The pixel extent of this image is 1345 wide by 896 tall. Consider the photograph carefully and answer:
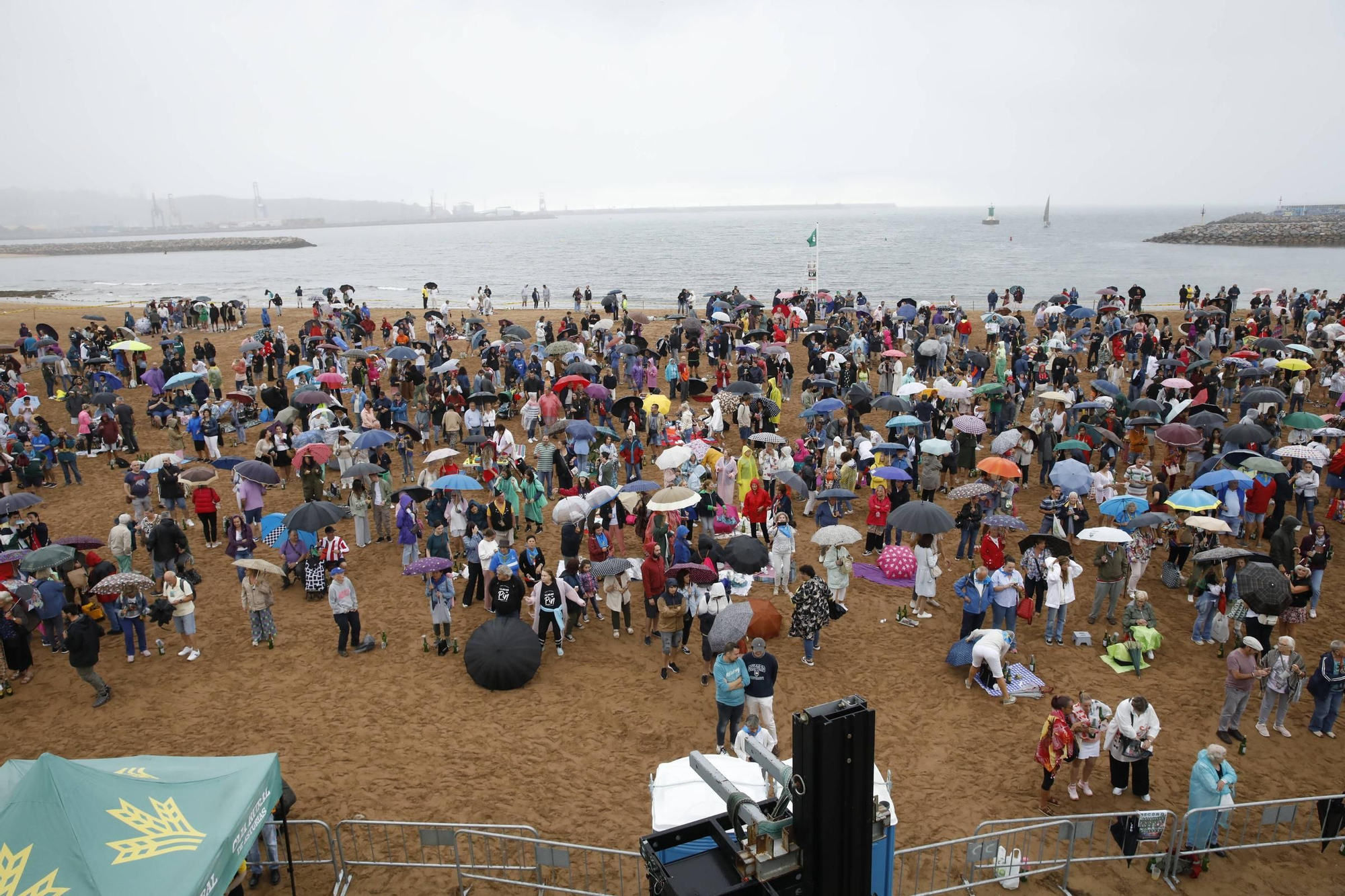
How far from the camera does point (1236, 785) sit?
8445mm

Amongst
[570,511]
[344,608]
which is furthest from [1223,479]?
[344,608]

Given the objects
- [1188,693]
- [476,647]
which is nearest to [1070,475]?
[1188,693]

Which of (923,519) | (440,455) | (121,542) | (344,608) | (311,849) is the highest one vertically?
(440,455)

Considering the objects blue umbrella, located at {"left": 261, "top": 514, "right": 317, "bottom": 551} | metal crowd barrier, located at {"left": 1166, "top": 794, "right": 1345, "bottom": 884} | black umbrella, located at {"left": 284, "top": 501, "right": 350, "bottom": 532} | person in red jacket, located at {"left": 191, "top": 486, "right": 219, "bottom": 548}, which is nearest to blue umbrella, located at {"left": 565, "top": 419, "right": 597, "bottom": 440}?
black umbrella, located at {"left": 284, "top": 501, "right": 350, "bottom": 532}

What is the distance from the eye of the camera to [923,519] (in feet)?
38.1

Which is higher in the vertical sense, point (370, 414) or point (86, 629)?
point (370, 414)

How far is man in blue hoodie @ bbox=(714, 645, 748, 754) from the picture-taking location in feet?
27.5

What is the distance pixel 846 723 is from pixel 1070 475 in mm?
12311

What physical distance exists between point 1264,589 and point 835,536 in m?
5.26

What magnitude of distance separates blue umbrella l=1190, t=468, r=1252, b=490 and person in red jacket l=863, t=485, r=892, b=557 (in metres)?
5.02

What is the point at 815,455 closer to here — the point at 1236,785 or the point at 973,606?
the point at 973,606

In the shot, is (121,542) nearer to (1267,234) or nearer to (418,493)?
(418,493)

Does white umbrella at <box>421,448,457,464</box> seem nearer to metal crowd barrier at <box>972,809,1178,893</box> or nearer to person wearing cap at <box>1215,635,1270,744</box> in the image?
metal crowd barrier at <box>972,809,1178,893</box>

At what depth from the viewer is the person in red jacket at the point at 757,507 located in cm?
1396
